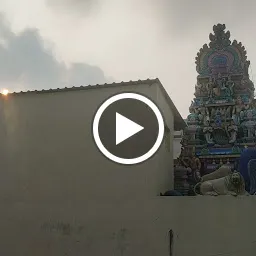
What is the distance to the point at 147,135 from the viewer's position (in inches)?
523

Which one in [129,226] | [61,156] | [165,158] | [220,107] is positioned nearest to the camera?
[129,226]

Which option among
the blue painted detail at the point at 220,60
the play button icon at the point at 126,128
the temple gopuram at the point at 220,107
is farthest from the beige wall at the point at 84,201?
the blue painted detail at the point at 220,60

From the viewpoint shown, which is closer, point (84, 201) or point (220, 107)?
point (84, 201)

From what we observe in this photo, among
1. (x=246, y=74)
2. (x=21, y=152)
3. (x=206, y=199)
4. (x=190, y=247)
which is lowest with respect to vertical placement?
(x=190, y=247)

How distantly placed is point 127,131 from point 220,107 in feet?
53.0

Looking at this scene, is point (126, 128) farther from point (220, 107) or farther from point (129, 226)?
point (220, 107)

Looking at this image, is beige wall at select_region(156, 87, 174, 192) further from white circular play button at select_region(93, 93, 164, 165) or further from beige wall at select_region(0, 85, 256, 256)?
white circular play button at select_region(93, 93, 164, 165)

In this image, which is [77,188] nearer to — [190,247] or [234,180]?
[190,247]

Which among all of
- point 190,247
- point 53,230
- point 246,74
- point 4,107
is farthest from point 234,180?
point 246,74

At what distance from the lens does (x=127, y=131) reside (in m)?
8.34

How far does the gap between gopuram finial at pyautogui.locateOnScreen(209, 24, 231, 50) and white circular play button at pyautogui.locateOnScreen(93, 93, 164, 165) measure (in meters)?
12.8

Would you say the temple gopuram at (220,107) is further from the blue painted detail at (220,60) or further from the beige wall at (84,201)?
the beige wall at (84,201)

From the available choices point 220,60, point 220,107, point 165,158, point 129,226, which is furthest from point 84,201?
point 220,60

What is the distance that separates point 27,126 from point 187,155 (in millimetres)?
8346
